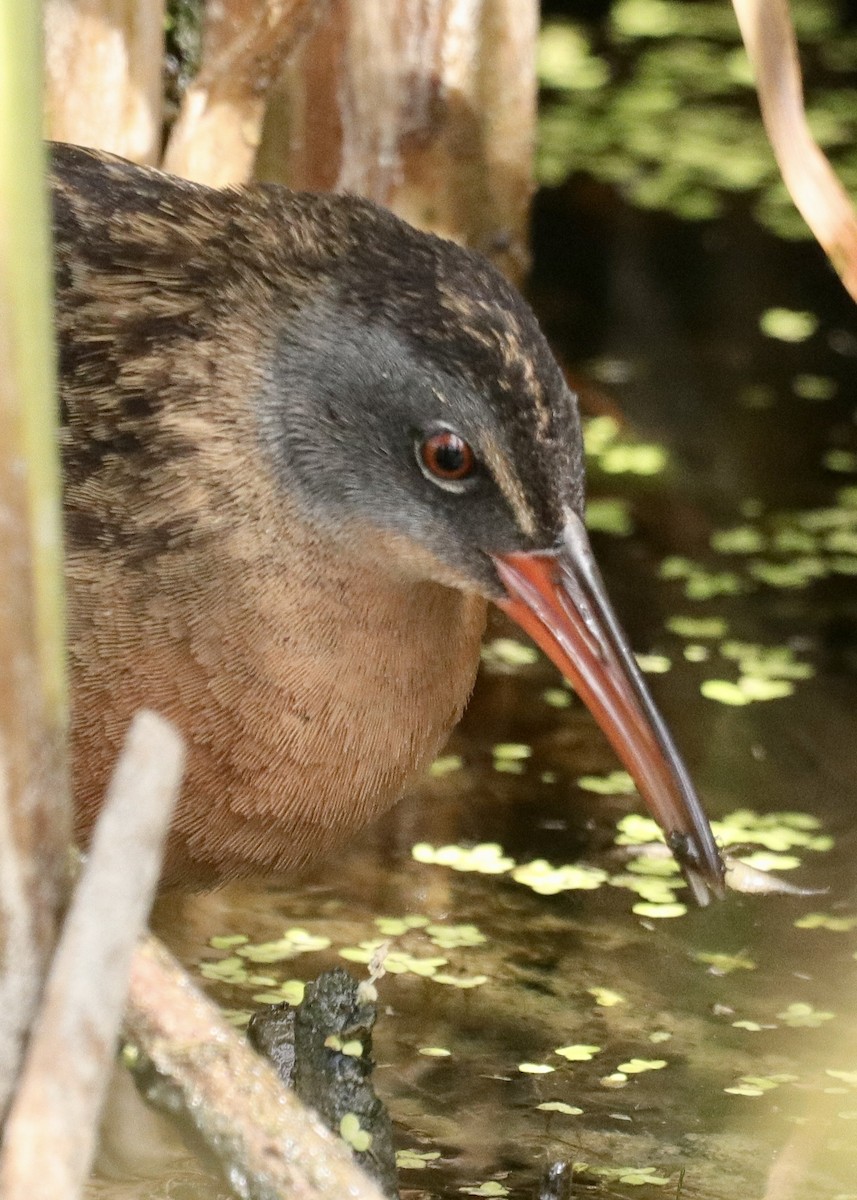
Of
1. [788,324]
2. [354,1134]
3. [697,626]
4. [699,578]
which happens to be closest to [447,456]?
[354,1134]

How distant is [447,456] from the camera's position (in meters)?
3.14

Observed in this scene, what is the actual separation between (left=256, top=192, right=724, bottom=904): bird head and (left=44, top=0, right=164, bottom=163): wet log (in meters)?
1.32

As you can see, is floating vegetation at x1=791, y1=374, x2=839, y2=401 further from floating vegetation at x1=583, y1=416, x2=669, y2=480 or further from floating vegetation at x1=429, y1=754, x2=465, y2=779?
floating vegetation at x1=429, y1=754, x2=465, y2=779

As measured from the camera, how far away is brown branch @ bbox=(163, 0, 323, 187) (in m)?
4.27

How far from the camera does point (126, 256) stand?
11.0 ft

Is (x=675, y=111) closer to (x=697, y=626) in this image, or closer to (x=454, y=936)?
(x=697, y=626)

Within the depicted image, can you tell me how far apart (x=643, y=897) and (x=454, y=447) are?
1.50 m

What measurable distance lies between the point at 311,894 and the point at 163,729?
8.28ft

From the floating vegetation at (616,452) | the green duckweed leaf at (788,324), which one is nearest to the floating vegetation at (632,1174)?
the floating vegetation at (616,452)

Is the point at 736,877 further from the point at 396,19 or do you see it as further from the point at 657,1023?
the point at 396,19

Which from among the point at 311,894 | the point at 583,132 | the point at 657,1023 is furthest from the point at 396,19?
the point at 583,132

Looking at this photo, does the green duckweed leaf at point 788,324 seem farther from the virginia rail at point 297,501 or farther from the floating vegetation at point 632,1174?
the floating vegetation at point 632,1174

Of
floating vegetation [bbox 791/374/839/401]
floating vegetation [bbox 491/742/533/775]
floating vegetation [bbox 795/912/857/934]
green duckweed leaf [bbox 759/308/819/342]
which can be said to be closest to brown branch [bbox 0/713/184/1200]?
floating vegetation [bbox 795/912/857/934]

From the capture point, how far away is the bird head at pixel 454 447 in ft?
10.1
